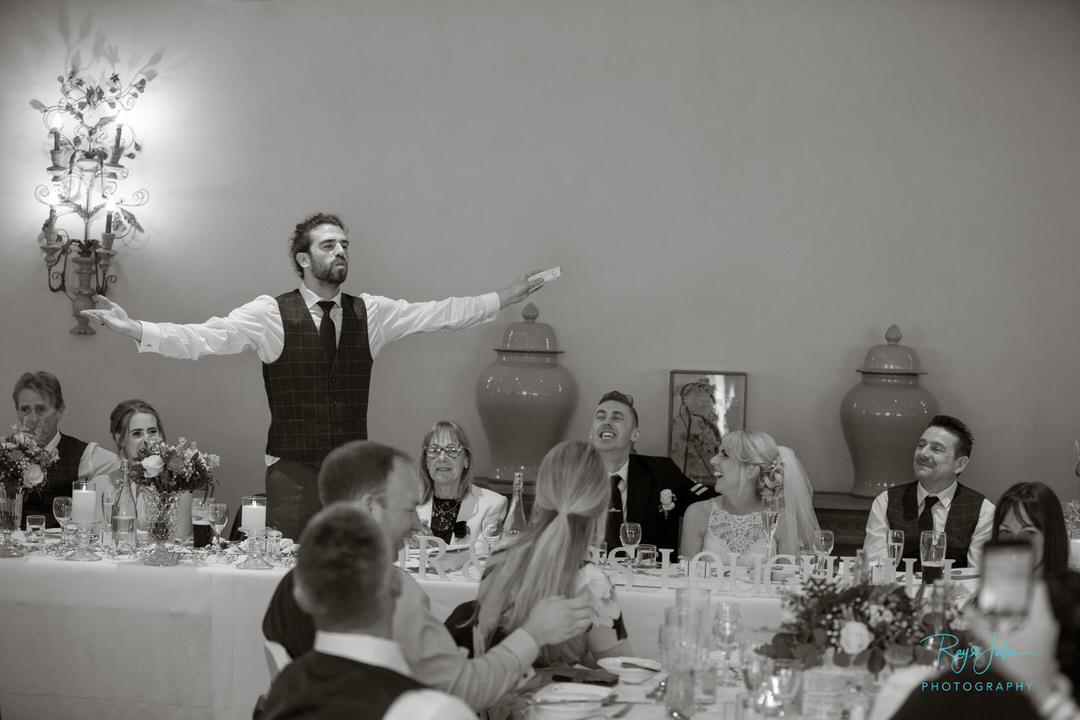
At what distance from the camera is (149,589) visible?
12.4 feet

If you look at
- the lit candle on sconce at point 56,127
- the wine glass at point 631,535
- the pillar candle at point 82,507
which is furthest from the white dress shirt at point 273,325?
the lit candle on sconce at point 56,127

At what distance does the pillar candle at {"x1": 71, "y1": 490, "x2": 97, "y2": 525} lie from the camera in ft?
13.5

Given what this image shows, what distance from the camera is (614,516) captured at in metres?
4.79

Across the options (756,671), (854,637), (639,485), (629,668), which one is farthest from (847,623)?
(639,485)

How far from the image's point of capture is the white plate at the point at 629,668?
2701 millimetres

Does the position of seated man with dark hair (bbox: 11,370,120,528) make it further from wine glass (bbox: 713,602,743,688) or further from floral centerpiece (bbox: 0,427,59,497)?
wine glass (bbox: 713,602,743,688)

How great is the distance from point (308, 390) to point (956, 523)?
101 inches

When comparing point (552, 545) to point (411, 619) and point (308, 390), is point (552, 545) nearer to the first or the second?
point (411, 619)

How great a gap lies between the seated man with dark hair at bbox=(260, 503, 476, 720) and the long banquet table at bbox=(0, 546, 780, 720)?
6.44 ft

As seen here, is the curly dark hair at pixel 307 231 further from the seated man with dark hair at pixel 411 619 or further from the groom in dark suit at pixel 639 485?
the seated man with dark hair at pixel 411 619

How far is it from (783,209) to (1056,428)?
168cm

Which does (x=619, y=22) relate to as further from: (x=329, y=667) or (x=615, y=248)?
(x=329, y=667)

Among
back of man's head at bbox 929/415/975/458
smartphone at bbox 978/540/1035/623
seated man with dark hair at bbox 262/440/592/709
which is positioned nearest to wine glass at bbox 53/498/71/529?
seated man with dark hair at bbox 262/440/592/709

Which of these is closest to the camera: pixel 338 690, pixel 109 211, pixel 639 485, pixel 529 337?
pixel 338 690
